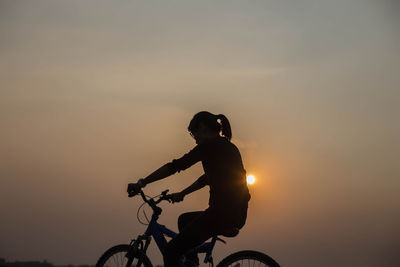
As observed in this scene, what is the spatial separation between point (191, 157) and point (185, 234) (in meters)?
0.99

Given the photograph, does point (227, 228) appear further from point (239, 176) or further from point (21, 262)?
point (21, 262)

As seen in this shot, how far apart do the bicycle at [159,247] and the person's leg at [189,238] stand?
169 millimetres

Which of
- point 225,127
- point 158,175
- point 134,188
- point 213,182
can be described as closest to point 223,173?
point 213,182

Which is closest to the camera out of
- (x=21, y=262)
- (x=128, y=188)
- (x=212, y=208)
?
(x=212, y=208)

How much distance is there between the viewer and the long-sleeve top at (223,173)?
288 inches

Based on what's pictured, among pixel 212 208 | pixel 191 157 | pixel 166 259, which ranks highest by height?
pixel 191 157

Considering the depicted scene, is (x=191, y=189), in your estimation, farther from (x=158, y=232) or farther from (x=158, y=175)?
(x=158, y=232)

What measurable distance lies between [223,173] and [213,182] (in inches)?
6.6

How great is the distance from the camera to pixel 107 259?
27.6ft

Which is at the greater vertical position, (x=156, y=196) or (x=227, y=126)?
(x=227, y=126)

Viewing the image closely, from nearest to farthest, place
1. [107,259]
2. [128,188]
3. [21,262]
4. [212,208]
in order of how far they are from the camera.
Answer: [212,208] → [128,188] → [107,259] → [21,262]

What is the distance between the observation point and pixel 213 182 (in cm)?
735

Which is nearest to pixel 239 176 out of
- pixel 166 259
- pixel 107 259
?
pixel 166 259

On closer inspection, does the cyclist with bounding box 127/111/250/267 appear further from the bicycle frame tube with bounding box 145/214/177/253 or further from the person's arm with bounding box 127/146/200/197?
the bicycle frame tube with bounding box 145/214/177/253
